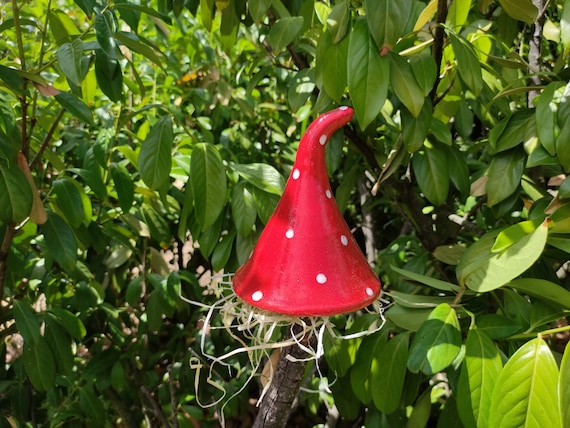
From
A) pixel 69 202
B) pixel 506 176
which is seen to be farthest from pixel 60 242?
pixel 506 176

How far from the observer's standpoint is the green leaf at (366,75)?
2.36 feet

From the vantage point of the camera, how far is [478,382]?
723 millimetres

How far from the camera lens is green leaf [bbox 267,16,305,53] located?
87 cm

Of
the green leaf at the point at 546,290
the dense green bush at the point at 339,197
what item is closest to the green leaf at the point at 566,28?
the dense green bush at the point at 339,197

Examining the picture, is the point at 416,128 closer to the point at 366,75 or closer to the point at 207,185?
the point at 366,75

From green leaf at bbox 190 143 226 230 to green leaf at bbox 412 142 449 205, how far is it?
36cm

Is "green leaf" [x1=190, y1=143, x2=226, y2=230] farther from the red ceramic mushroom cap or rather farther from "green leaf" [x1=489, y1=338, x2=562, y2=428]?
"green leaf" [x1=489, y1=338, x2=562, y2=428]

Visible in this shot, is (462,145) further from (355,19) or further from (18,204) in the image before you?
(18,204)

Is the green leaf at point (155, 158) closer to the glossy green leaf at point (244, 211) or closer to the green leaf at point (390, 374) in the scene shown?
the glossy green leaf at point (244, 211)

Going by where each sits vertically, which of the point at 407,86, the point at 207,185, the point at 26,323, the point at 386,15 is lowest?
the point at 26,323

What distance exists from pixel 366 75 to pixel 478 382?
45cm

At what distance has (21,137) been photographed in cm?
98

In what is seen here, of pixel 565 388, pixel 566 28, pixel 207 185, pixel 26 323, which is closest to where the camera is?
pixel 565 388

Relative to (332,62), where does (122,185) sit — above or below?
below
